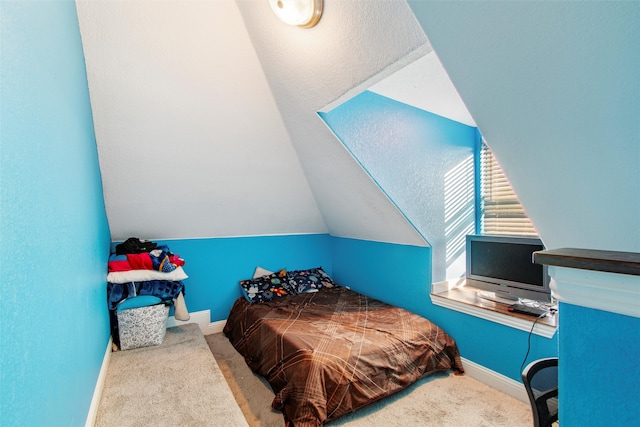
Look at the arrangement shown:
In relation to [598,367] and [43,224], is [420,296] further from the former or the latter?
[43,224]

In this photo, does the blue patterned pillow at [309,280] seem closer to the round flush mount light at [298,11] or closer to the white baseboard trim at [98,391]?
the white baseboard trim at [98,391]

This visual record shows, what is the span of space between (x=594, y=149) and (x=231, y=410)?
7.02 feet

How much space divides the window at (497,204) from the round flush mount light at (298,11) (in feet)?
6.80

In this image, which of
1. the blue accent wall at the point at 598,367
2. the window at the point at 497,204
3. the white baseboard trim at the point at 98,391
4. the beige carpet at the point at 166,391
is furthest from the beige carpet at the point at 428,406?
the blue accent wall at the point at 598,367

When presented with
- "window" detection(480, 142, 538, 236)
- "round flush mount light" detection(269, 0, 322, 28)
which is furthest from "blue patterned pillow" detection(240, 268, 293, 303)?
"round flush mount light" detection(269, 0, 322, 28)

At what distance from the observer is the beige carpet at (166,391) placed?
1.63 metres

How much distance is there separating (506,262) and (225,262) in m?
2.87

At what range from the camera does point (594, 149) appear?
112 centimetres

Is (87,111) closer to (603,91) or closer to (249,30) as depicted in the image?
(249,30)

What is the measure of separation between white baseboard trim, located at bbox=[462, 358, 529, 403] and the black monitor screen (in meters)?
0.75

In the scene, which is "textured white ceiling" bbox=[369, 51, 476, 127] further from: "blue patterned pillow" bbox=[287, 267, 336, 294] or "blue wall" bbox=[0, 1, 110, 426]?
"blue patterned pillow" bbox=[287, 267, 336, 294]

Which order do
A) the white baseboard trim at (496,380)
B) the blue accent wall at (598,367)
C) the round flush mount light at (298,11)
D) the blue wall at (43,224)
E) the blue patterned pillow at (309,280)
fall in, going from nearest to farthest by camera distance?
the blue accent wall at (598,367) < the blue wall at (43,224) < the round flush mount light at (298,11) < the white baseboard trim at (496,380) < the blue patterned pillow at (309,280)

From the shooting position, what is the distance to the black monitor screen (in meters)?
2.32

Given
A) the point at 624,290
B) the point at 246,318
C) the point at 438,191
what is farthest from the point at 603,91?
the point at 246,318
